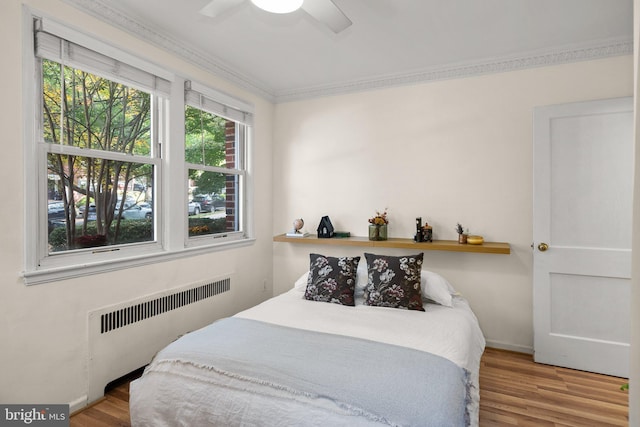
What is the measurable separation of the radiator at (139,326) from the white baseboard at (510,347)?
251cm

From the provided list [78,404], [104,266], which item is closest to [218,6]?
[104,266]

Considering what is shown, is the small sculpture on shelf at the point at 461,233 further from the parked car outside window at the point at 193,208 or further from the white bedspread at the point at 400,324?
the parked car outside window at the point at 193,208

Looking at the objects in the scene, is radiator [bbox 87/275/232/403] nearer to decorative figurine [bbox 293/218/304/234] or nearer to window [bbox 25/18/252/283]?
window [bbox 25/18/252/283]

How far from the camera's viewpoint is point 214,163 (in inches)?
132

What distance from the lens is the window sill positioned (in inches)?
78.8

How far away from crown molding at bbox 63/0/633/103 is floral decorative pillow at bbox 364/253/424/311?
5.81 feet

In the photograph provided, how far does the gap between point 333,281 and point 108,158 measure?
1839mm

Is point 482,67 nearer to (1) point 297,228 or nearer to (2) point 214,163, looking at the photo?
(1) point 297,228

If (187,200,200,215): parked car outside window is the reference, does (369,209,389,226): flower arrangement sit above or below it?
below

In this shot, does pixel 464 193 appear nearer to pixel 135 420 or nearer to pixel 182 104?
pixel 182 104

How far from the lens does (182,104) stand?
292 cm

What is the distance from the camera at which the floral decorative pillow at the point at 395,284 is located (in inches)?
104

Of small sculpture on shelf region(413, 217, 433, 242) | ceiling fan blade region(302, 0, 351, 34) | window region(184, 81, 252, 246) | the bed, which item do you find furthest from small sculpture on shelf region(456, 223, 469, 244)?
window region(184, 81, 252, 246)

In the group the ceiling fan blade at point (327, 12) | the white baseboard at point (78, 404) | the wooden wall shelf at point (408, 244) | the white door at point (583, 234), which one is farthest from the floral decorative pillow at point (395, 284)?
the white baseboard at point (78, 404)
